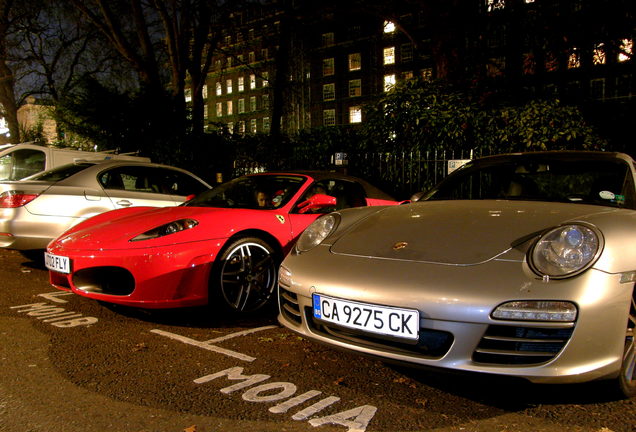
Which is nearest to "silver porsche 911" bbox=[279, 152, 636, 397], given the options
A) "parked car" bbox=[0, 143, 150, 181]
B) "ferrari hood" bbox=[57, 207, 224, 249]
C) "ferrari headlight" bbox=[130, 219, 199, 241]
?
"ferrari headlight" bbox=[130, 219, 199, 241]

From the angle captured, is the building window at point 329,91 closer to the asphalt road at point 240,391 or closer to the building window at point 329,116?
the building window at point 329,116

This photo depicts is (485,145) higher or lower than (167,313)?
higher

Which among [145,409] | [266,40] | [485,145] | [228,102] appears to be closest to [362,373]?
[145,409]

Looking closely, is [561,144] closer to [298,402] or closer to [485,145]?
[485,145]

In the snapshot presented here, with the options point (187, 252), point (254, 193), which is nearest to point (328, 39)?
point (254, 193)

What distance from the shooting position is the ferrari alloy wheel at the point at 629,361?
A: 246cm

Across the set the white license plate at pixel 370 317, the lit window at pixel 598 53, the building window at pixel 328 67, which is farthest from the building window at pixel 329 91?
the white license plate at pixel 370 317

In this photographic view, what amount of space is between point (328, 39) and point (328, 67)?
2947 millimetres

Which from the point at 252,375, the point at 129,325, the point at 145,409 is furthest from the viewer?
the point at 129,325

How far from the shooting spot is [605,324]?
7.43 feet

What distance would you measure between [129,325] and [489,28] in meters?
9.62

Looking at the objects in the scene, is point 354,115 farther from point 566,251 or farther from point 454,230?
point 566,251

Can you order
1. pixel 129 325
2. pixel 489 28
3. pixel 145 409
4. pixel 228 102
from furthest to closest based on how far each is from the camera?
1. pixel 228 102
2. pixel 489 28
3. pixel 129 325
4. pixel 145 409

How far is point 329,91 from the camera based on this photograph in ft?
180
